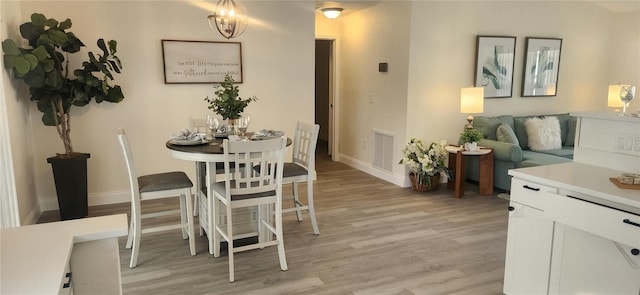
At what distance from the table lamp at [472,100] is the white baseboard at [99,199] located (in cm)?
392

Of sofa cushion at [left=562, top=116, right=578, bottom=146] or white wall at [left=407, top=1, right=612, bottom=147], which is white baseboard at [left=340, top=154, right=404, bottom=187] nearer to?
white wall at [left=407, top=1, right=612, bottom=147]

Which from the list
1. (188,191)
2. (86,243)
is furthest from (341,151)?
(86,243)

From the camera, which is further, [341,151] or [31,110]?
[341,151]

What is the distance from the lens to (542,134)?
548 centimetres

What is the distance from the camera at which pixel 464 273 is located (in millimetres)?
3125

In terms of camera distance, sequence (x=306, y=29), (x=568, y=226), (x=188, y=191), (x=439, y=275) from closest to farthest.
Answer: (x=568, y=226), (x=439, y=275), (x=188, y=191), (x=306, y=29)

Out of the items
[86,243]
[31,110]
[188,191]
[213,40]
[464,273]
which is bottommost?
[464,273]

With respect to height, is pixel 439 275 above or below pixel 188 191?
below

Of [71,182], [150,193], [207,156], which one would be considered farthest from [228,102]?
[71,182]

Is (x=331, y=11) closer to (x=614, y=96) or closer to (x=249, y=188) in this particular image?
(x=249, y=188)

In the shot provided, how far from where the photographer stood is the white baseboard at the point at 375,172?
5.44 metres

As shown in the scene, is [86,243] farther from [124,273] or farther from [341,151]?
[341,151]

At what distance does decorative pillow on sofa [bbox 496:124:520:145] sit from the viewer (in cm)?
525

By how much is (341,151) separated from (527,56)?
9.72 ft
